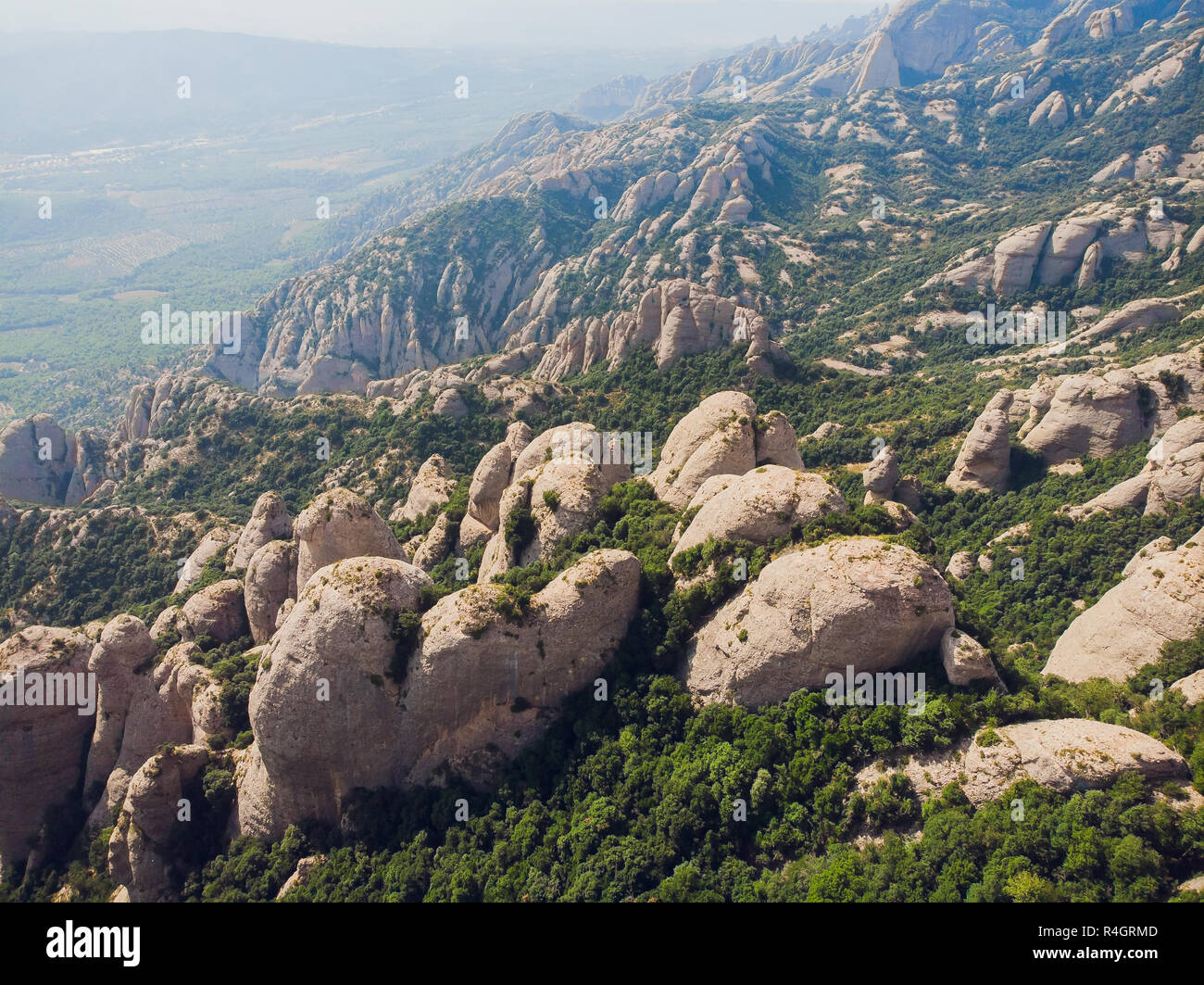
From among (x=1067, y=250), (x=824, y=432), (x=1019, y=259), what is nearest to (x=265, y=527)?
(x=824, y=432)

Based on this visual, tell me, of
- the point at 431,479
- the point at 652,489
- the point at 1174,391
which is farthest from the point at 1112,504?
the point at 431,479

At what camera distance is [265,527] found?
62.9 metres

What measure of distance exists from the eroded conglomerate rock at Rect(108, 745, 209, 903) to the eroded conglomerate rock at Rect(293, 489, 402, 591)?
14305mm

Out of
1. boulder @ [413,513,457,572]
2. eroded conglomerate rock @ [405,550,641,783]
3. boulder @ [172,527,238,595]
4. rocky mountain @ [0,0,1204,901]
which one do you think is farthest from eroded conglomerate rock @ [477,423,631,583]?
boulder @ [172,527,238,595]

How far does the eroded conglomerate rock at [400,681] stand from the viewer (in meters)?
37.6

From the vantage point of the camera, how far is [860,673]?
33531mm

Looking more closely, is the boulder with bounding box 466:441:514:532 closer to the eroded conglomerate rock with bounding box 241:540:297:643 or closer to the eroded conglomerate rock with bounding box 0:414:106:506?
the eroded conglomerate rock with bounding box 241:540:297:643

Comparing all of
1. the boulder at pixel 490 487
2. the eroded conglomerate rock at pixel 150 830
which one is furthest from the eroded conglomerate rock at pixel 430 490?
the eroded conglomerate rock at pixel 150 830

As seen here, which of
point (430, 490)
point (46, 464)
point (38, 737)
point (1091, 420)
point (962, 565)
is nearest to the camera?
point (38, 737)

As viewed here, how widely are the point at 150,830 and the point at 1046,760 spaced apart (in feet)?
151

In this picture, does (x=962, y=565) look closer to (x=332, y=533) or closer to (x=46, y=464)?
(x=332, y=533)

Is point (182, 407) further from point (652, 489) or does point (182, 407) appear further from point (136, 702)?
point (652, 489)

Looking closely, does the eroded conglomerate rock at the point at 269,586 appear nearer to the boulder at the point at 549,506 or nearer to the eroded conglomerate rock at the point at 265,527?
the eroded conglomerate rock at the point at 265,527

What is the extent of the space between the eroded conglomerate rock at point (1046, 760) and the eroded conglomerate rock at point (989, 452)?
45269 mm
